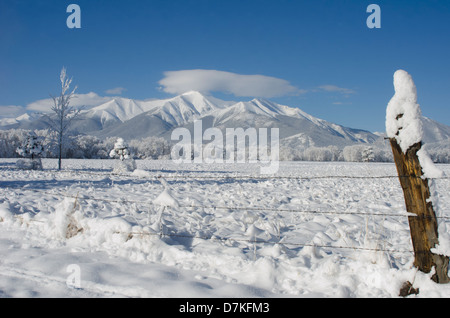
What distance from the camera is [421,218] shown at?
3516 millimetres

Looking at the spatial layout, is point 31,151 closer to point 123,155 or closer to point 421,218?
point 123,155

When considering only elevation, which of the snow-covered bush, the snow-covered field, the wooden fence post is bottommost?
the snow-covered field

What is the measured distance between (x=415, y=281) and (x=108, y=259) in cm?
395

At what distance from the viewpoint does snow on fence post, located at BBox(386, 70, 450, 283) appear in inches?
137

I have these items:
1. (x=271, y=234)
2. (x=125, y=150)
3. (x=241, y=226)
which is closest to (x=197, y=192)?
(x=241, y=226)

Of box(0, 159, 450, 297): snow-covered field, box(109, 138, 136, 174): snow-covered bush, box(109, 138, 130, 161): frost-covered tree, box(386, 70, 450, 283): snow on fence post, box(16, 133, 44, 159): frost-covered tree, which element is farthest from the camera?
box(109, 138, 130, 161): frost-covered tree

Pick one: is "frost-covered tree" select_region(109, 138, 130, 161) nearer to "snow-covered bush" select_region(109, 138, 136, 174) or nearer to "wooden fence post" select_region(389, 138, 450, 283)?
"snow-covered bush" select_region(109, 138, 136, 174)

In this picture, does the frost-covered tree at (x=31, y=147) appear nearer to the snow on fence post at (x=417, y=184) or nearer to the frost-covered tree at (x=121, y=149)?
the frost-covered tree at (x=121, y=149)

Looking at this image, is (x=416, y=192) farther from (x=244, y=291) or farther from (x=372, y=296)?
(x=244, y=291)

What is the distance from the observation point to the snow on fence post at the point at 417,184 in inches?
137

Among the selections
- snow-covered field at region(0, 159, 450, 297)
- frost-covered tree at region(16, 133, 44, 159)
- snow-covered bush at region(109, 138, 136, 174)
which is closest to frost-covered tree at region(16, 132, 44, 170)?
frost-covered tree at region(16, 133, 44, 159)

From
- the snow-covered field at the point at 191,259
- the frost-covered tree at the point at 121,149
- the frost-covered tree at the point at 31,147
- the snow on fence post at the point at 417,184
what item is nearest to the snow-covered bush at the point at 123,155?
the frost-covered tree at the point at 121,149

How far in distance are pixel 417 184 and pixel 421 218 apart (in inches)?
15.2

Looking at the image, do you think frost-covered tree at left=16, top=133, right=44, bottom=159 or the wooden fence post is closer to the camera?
the wooden fence post
